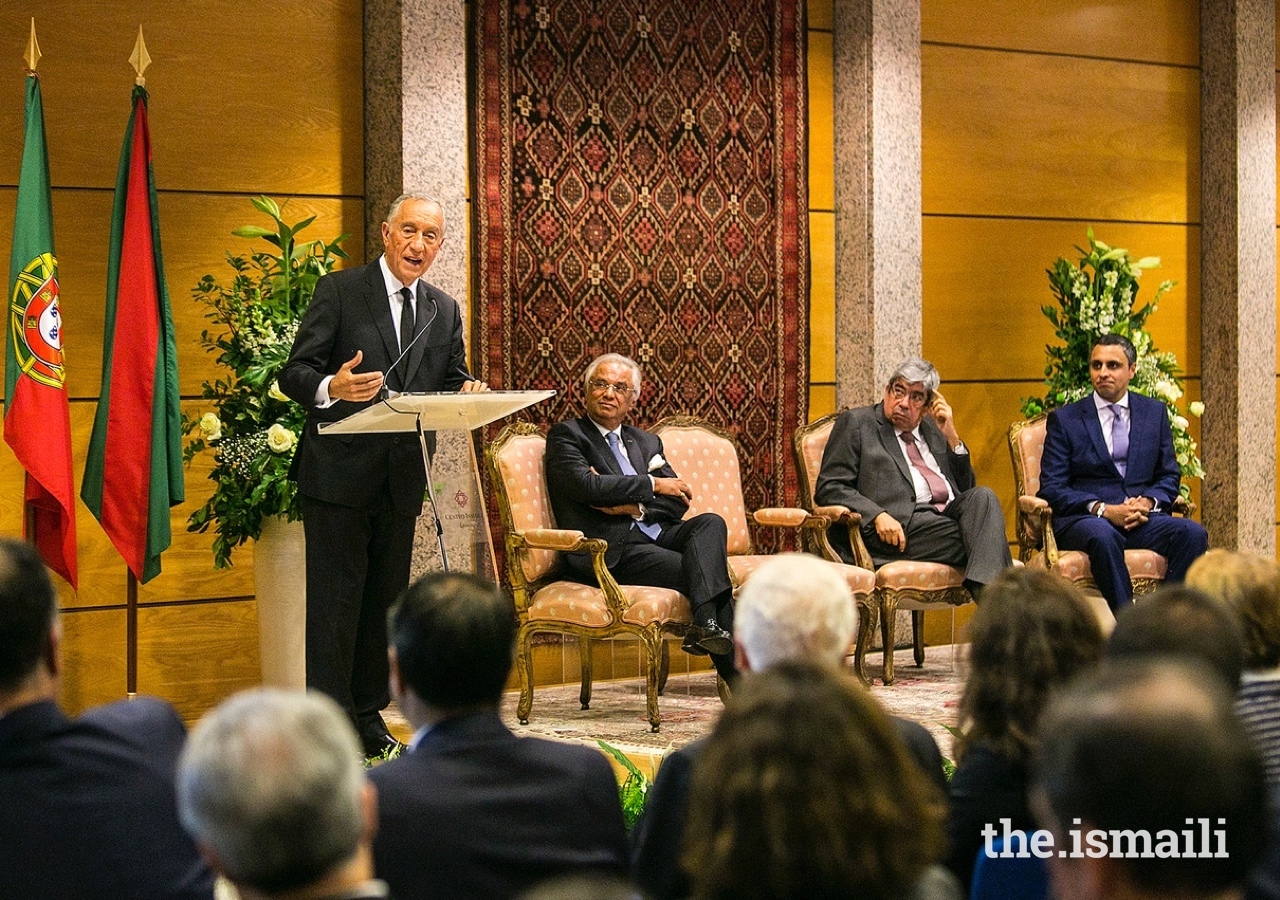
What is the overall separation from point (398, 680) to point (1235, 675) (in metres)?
1.16

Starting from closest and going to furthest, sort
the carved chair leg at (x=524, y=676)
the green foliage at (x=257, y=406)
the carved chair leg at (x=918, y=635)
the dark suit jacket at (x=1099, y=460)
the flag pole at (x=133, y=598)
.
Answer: the flag pole at (x=133, y=598), the green foliage at (x=257, y=406), the carved chair leg at (x=524, y=676), the dark suit jacket at (x=1099, y=460), the carved chair leg at (x=918, y=635)

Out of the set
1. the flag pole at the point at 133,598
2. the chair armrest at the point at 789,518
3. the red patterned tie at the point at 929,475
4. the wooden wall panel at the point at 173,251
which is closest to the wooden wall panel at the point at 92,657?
the flag pole at the point at 133,598

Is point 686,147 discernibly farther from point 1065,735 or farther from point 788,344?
point 1065,735

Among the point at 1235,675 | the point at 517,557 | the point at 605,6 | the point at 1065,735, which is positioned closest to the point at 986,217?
the point at 605,6

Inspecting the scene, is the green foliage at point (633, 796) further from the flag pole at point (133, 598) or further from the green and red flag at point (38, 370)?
the green and red flag at point (38, 370)

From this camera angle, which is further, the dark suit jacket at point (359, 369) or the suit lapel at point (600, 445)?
the suit lapel at point (600, 445)

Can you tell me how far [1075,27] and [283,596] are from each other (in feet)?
16.5

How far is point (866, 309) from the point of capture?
22.8ft

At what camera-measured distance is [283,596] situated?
534cm

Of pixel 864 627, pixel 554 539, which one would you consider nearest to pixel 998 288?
pixel 864 627

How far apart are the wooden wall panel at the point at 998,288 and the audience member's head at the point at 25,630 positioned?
5.86 metres

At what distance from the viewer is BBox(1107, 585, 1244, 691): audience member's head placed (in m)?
2.07

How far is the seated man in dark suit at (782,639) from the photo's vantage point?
2.01 m

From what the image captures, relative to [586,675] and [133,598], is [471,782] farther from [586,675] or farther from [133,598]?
[586,675]
